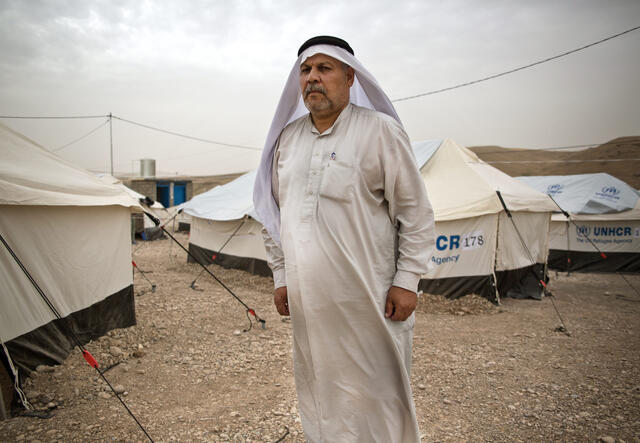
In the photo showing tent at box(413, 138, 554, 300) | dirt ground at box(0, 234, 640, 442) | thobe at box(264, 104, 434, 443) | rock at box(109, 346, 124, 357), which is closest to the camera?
thobe at box(264, 104, 434, 443)

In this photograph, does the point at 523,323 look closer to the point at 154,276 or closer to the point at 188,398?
the point at 188,398

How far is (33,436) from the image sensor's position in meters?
2.38

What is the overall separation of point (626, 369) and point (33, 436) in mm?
5244

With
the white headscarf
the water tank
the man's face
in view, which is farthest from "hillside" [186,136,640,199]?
the man's face

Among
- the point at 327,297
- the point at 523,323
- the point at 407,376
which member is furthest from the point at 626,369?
the point at 327,297

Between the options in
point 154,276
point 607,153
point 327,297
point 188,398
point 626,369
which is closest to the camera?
point 327,297

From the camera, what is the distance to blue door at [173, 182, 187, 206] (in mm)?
21578

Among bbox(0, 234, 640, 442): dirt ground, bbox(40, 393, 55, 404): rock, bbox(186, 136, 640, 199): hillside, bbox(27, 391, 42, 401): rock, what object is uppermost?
bbox(186, 136, 640, 199): hillside

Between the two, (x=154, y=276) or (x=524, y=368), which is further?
(x=154, y=276)

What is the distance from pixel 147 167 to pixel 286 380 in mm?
22101

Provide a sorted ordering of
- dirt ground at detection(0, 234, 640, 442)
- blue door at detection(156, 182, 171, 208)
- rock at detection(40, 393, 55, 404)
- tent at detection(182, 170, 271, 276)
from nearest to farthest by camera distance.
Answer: dirt ground at detection(0, 234, 640, 442) < rock at detection(40, 393, 55, 404) < tent at detection(182, 170, 271, 276) < blue door at detection(156, 182, 171, 208)

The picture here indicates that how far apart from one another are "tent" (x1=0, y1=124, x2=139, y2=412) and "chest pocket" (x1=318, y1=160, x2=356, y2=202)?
225 cm

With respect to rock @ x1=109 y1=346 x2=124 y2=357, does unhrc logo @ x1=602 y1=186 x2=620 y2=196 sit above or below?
above

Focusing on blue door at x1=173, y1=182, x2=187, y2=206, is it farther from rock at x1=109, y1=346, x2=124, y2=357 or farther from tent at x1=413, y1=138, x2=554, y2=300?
rock at x1=109, y1=346, x2=124, y2=357
